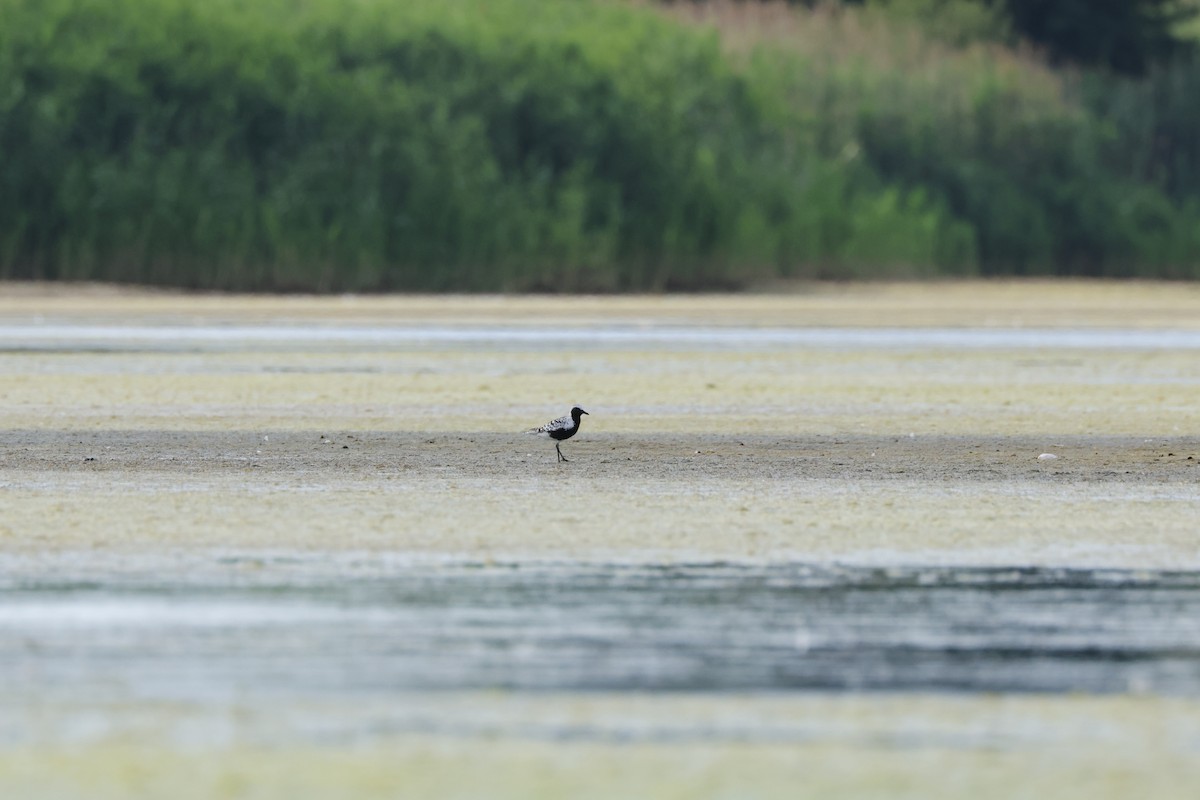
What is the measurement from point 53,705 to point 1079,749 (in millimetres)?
3043

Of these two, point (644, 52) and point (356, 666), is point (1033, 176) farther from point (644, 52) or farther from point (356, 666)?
point (356, 666)

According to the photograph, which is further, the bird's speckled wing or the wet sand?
the bird's speckled wing

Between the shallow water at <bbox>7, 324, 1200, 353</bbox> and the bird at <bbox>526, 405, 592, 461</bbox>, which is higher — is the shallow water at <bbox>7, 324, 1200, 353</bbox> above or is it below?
below

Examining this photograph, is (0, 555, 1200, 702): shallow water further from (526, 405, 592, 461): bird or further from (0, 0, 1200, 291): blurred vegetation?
(0, 0, 1200, 291): blurred vegetation

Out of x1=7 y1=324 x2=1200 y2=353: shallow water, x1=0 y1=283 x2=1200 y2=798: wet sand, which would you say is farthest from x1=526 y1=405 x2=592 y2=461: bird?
x1=7 y1=324 x2=1200 y2=353: shallow water

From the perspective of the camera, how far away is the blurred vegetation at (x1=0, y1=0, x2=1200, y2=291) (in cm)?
3884

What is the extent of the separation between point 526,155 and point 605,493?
3022 centimetres

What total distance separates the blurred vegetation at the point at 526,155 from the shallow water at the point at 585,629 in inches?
1131

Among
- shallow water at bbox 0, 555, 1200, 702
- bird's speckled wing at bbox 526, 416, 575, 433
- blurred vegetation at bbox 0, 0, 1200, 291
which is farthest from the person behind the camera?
blurred vegetation at bbox 0, 0, 1200, 291

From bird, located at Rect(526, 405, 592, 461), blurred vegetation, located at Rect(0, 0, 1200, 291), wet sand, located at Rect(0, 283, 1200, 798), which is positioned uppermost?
blurred vegetation, located at Rect(0, 0, 1200, 291)

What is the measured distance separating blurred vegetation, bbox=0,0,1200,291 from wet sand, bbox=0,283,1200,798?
530cm

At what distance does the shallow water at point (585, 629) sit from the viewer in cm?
777

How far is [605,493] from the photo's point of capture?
13516mm

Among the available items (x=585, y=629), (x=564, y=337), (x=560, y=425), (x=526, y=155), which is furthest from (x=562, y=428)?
(x=526, y=155)
